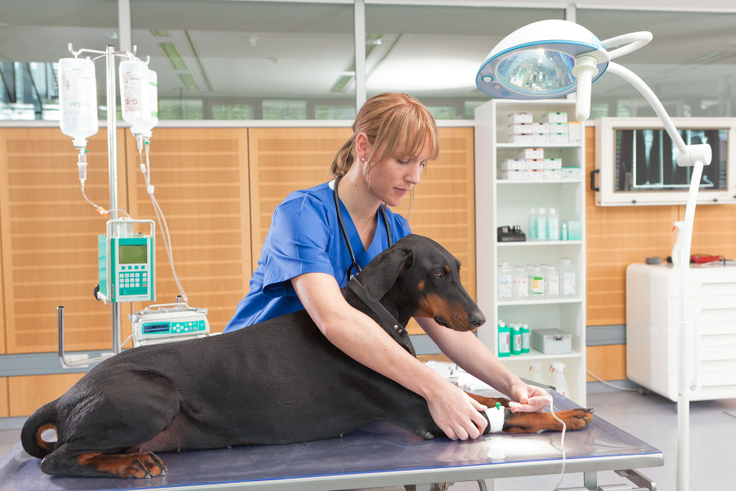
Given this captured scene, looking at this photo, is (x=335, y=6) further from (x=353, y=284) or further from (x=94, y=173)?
(x=353, y=284)

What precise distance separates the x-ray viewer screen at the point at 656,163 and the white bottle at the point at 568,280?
673mm

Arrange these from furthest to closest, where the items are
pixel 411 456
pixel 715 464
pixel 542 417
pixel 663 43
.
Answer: pixel 663 43 < pixel 715 464 < pixel 542 417 < pixel 411 456

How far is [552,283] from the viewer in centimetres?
389

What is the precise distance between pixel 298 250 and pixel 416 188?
276cm

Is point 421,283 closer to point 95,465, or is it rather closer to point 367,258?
point 367,258

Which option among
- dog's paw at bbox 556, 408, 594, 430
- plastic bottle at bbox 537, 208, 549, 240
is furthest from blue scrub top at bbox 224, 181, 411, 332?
plastic bottle at bbox 537, 208, 549, 240

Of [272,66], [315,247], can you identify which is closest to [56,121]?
[272,66]

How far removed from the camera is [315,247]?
4.16 ft

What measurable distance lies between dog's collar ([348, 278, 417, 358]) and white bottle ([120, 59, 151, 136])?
188cm

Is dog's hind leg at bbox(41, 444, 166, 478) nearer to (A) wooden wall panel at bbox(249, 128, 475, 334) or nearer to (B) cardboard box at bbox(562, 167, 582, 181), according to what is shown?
(A) wooden wall panel at bbox(249, 128, 475, 334)

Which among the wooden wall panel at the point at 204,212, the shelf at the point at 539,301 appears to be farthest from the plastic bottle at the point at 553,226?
the wooden wall panel at the point at 204,212

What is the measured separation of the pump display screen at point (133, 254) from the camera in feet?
8.09

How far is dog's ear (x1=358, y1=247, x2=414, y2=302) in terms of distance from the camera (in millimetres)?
1242

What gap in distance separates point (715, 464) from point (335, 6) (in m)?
3.65
